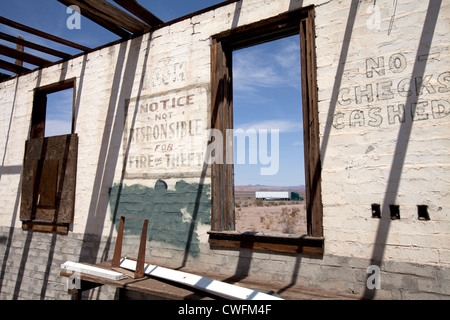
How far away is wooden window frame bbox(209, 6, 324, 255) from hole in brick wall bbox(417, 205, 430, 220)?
0.96 meters

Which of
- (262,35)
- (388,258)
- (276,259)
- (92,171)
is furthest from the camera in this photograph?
(92,171)

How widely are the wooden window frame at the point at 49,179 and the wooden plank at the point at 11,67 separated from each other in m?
0.90

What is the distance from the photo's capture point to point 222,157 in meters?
4.39

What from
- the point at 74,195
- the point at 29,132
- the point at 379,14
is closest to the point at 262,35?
the point at 379,14

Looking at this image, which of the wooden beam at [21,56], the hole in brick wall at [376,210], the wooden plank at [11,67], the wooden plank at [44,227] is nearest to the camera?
the hole in brick wall at [376,210]

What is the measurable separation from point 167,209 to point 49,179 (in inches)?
118

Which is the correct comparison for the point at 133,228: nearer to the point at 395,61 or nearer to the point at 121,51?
the point at 121,51

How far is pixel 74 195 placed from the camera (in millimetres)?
5832

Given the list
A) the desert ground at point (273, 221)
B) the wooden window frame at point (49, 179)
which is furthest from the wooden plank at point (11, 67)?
the desert ground at point (273, 221)

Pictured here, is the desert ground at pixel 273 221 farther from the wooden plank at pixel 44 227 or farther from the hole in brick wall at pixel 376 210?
the wooden plank at pixel 44 227

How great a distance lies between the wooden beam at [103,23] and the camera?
463cm

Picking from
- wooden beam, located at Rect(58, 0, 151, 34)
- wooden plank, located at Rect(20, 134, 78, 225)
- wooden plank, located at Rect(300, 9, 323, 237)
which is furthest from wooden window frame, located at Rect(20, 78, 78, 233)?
wooden plank, located at Rect(300, 9, 323, 237)

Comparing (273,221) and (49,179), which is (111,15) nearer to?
(49,179)

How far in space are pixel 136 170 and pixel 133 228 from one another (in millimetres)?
939
